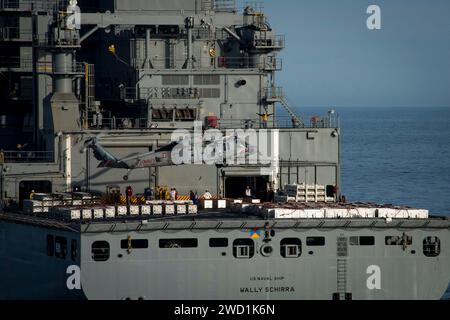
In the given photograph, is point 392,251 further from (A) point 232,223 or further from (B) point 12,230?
(B) point 12,230

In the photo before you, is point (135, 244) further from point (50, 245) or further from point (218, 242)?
point (50, 245)

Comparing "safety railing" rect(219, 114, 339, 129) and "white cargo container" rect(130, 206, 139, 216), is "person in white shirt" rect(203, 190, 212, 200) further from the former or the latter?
"white cargo container" rect(130, 206, 139, 216)

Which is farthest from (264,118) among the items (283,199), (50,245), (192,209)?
(50,245)

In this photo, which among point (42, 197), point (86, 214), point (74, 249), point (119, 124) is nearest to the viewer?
point (74, 249)

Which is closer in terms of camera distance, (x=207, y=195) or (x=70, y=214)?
(x=70, y=214)

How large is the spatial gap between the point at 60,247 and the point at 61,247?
0.10 m

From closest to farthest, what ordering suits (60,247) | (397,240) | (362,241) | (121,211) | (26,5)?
(60,247) < (362,241) < (397,240) < (121,211) < (26,5)

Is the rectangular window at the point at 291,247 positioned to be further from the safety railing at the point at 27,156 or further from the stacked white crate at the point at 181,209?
the safety railing at the point at 27,156

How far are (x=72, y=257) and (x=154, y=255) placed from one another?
2.89m

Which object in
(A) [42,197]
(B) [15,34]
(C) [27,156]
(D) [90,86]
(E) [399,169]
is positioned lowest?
(E) [399,169]

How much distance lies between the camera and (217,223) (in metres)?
49.9

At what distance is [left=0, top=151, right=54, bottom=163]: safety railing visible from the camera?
2299 inches

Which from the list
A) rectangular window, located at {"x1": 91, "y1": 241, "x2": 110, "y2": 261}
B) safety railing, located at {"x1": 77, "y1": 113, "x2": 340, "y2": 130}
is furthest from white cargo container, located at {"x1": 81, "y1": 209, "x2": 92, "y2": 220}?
safety railing, located at {"x1": 77, "y1": 113, "x2": 340, "y2": 130}

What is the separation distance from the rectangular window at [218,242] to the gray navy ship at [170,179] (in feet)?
0.11
